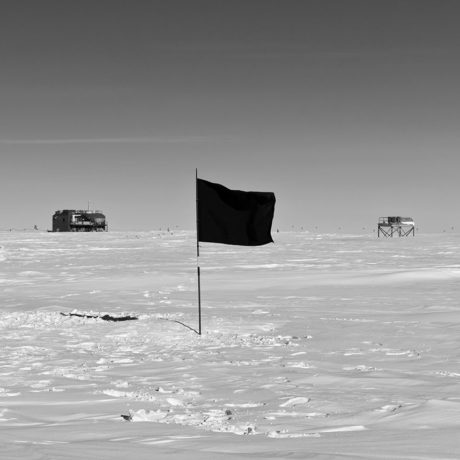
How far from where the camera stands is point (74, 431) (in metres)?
5.11

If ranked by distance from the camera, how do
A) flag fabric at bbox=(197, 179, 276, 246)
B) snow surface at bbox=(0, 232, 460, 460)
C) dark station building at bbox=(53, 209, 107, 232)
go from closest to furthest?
1. snow surface at bbox=(0, 232, 460, 460)
2. flag fabric at bbox=(197, 179, 276, 246)
3. dark station building at bbox=(53, 209, 107, 232)

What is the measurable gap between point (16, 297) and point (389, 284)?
11398 mm

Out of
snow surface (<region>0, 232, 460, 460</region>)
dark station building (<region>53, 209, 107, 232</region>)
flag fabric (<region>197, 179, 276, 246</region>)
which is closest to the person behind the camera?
snow surface (<region>0, 232, 460, 460</region>)

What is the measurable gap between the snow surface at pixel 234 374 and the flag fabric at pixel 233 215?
70.8 inches

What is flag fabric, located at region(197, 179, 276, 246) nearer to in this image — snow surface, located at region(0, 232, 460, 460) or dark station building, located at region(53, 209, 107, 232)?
snow surface, located at region(0, 232, 460, 460)

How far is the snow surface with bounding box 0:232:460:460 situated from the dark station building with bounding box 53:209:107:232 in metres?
85.7

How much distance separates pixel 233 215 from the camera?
37.0 feet

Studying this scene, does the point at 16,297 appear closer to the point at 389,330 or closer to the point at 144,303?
the point at 144,303

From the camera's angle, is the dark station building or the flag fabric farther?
the dark station building

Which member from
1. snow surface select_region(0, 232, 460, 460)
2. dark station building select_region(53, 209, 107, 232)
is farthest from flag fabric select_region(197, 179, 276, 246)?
dark station building select_region(53, 209, 107, 232)

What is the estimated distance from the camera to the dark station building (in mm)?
102375

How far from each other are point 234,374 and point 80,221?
97.7 m

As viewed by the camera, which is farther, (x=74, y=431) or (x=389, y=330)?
(x=389, y=330)

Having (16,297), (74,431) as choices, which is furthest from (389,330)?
(16,297)
